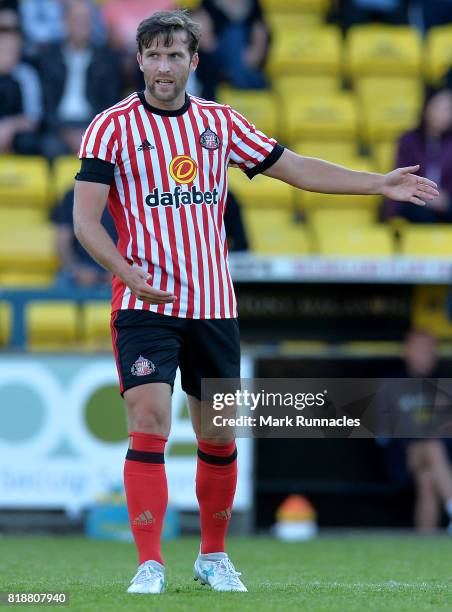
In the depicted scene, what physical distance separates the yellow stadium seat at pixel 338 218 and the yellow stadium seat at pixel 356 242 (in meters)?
0.13

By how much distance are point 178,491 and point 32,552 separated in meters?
1.80

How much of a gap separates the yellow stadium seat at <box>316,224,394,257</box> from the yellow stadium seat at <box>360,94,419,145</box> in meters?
1.65

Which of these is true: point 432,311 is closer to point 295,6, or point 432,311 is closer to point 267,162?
point 295,6

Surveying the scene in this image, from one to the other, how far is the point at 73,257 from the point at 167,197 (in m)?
5.26

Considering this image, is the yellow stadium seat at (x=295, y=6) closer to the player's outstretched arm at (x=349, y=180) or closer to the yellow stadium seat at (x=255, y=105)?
the yellow stadium seat at (x=255, y=105)

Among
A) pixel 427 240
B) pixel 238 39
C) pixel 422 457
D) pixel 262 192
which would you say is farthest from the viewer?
pixel 238 39

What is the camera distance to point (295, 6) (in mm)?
13211

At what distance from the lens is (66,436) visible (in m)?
8.91

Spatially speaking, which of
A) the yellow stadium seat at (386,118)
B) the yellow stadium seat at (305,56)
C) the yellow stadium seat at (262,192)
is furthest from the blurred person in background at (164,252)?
the yellow stadium seat at (305,56)

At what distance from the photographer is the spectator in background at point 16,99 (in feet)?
35.8

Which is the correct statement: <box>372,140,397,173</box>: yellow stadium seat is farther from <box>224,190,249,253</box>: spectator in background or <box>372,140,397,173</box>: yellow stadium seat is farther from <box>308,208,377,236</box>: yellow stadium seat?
<box>224,190,249,253</box>: spectator in background

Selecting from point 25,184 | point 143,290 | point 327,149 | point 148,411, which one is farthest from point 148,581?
point 327,149

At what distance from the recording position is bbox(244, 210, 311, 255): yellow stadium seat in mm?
10430

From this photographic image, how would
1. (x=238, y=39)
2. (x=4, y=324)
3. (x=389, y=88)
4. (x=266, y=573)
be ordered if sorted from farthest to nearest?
1. (x=389, y=88)
2. (x=238, y=39)
3. (x=4, y=324)
4. (x=266, y=573)
